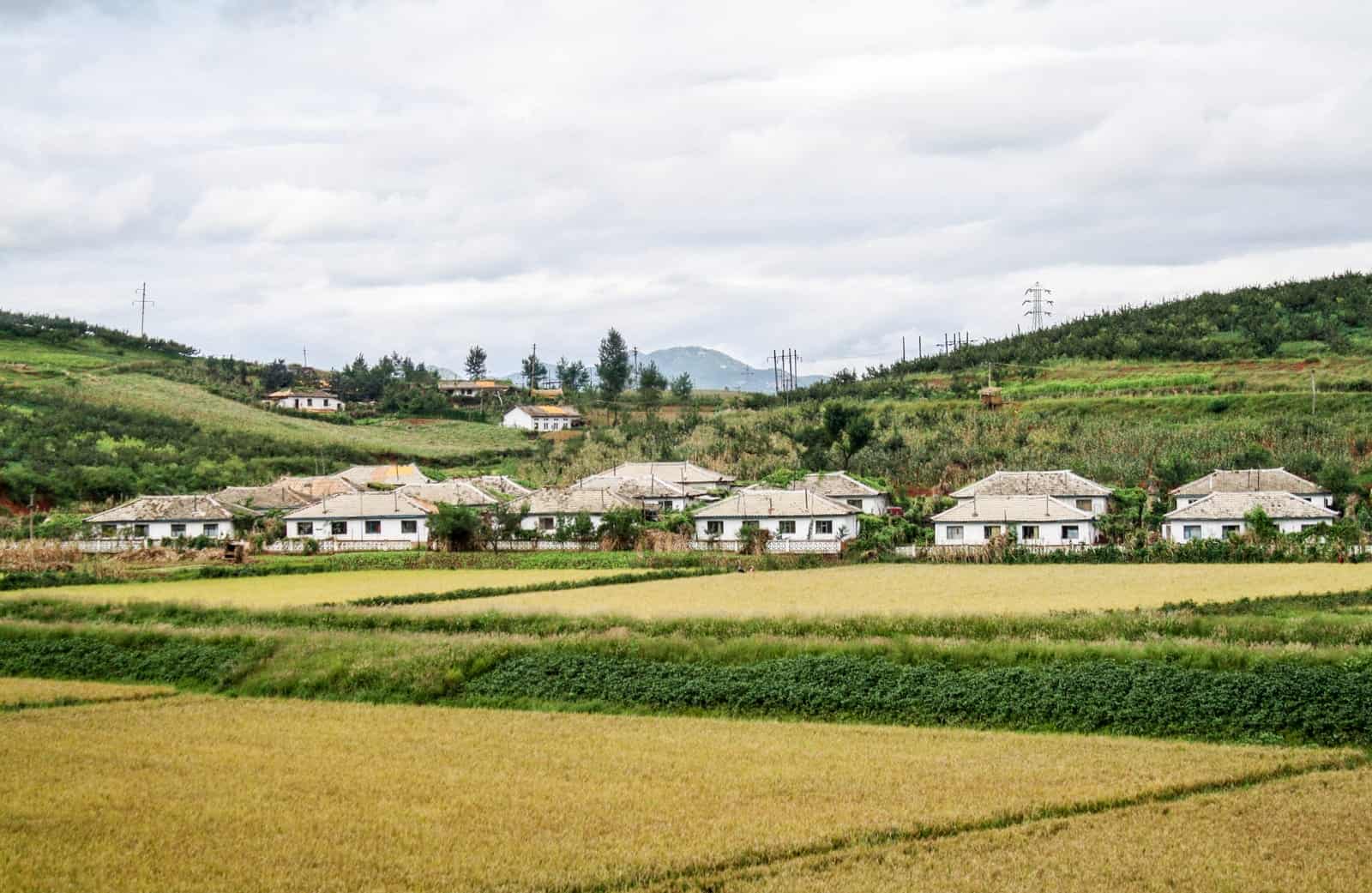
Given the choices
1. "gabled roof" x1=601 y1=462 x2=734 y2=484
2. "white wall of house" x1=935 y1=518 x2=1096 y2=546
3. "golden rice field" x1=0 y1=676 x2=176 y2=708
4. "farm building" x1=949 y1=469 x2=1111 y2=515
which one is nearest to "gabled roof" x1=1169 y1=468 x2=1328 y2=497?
"farm building" x1=949 y1=469 x2=1111 y2=515

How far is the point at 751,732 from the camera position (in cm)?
2153

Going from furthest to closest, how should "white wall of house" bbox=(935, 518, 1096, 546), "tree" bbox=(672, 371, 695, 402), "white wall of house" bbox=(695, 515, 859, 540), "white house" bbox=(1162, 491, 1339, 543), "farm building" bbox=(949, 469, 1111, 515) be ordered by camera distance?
"tree" bbox=(672, 371, 695, 402) < "farm building" bbox=(949, 469, 1111, 515) < "white wall of house" bbox=(695, 515, 859, 540) < "white wall of house" bbox=(935, 518, 1096, 546) < "white house" bbox=(1162, 491, 1339, 543)

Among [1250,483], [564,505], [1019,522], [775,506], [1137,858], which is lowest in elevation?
[1137,858]

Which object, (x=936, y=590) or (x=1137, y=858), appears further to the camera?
(x=936, y=590)

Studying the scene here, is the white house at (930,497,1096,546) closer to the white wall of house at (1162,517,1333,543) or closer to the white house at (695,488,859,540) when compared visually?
the white wall of house at (1162,517,1333,543)

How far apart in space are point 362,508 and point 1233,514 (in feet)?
117

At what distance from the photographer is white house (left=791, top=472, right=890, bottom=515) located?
59.7m

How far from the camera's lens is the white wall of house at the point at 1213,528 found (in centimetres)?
4806

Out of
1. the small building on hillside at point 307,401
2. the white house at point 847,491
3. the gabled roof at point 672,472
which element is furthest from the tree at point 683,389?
the white house at point 847,491

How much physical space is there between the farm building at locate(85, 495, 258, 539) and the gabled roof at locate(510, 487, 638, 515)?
13309 millimetres

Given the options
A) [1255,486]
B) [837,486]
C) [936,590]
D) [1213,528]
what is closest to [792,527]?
[837,486]

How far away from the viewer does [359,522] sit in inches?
2223

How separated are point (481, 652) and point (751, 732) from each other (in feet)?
23.6

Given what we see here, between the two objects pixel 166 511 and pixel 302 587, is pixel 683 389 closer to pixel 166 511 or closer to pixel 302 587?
pixel 166 511
